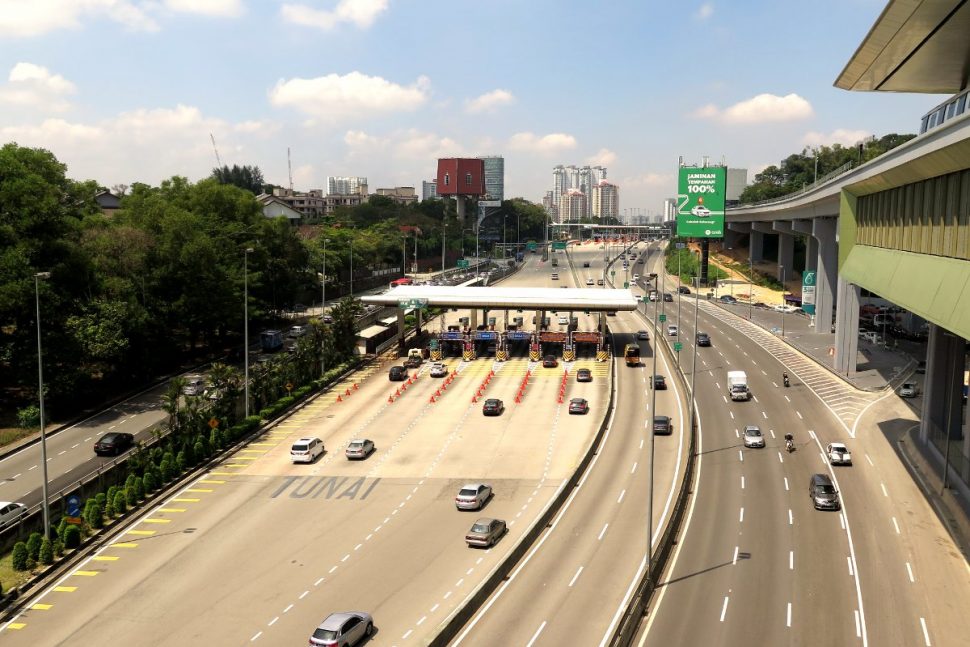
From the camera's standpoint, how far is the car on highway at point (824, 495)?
120 feet

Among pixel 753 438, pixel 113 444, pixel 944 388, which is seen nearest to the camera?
pixel 944 388

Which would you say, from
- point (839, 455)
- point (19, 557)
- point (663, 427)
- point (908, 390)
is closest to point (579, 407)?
point (663, 427)

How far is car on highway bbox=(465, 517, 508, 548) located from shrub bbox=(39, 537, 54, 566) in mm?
16748

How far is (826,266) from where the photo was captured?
8081cm

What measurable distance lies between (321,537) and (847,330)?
47.7 meters

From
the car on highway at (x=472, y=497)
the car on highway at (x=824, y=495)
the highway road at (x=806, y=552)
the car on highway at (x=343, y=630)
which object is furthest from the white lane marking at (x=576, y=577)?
the car on highway at (x=824, y=495)

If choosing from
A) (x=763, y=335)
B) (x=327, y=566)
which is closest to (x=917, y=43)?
(x=327, y=566)

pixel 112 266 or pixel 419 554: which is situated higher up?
pixel 112 266

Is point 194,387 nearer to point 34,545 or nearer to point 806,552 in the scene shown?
point 34,545

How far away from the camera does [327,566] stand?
31203mm

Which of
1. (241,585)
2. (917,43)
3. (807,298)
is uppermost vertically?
(917,43)

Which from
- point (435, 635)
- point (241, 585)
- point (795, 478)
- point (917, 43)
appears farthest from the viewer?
point (795, 478)

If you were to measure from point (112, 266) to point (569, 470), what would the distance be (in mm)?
38607

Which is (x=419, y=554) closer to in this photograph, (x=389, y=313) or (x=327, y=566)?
(x=327, y=566)
